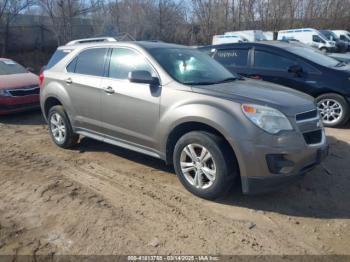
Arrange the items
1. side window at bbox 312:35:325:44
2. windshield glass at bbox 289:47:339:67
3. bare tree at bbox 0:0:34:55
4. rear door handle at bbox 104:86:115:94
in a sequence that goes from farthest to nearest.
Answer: side window at bbox 312:35:325:44 < bare tree at bbox 0:0:34:55 < windshield glass at bbox 289:47:339:67 < rear door handle at bbox 104:86:115:94

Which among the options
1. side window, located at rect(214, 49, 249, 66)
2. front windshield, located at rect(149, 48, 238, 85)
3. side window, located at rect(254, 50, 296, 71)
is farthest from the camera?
side window, located at rect(214, 49, 249, 66)

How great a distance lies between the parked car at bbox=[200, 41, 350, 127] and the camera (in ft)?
22.9

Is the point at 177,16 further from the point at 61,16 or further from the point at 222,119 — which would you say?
the point at 222,119

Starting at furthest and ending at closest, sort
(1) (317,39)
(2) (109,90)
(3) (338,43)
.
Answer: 1. (1) (317,39)
2. (3) (338,43)
3. (2) (109,90)

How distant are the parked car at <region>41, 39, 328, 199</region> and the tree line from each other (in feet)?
66.2

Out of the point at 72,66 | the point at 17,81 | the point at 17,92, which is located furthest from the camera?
the point at 17,81

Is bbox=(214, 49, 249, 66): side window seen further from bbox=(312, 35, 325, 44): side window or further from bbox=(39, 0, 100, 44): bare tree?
bbox=(312, 35, 325, 44): side window

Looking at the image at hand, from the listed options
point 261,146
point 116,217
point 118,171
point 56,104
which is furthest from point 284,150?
point 56,104

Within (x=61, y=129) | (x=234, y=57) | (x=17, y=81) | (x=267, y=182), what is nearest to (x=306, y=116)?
(x=267, y=182)

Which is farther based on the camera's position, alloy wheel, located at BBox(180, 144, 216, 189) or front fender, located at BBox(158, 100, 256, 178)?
alloy wheel, located at BBox(180, 144, 216, 189)

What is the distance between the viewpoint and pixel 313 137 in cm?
399

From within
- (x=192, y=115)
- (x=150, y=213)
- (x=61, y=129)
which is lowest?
(x=150, y=213)

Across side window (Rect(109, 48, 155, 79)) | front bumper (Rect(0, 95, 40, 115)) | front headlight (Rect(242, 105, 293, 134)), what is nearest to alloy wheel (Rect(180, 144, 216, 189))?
front headlight (Rect(242, 105, 293, 134))

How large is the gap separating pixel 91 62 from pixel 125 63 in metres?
0.74
